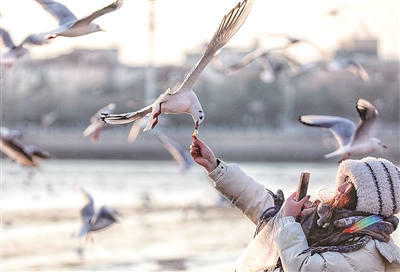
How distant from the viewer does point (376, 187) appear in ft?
7.79

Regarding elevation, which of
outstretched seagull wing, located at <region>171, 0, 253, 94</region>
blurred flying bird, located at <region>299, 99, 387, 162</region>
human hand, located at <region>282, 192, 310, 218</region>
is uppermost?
outstretched seagull wing, located at <region>171, 0, 253, 94</region>

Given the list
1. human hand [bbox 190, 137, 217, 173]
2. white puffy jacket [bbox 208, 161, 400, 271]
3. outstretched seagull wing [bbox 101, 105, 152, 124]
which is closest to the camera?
white puffy jacket [bbox 208, 161, 400, 271]

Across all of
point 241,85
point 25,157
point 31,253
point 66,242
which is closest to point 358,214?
point 25,157

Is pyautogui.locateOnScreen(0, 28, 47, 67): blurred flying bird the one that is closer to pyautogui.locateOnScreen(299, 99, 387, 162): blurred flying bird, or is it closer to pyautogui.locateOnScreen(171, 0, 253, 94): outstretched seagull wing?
pyautogui.locateOnScreen(299, 99, 387, 162): blurred flying bird

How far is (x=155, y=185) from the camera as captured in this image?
623 inches

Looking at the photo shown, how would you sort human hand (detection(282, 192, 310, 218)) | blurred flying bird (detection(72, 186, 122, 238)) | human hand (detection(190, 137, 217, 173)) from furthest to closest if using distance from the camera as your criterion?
blurred flying bird (detection(72, 186, 122, 238)) < human hand (detection(190, 137, 217, 173)) < human hand (detection(282, 192, 310, 218))

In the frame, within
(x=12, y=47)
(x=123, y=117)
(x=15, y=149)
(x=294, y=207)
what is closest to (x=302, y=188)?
(x=294, y=207)

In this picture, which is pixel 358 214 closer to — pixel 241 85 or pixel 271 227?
pixel 271 227

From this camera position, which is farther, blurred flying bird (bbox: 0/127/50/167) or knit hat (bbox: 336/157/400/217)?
blurred flying bird (bbox: 0/127/50/167)

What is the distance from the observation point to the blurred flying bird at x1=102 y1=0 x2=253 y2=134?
299 cm

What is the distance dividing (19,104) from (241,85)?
48.3ft

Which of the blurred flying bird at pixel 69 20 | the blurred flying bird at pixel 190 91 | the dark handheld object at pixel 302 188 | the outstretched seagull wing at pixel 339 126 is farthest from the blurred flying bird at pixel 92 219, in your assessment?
the dark handheld object at pixel 302 188

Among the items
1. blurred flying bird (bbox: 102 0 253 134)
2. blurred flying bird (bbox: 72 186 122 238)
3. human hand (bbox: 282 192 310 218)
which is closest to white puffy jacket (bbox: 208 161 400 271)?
human hand (bbox: 282 192 310 218)

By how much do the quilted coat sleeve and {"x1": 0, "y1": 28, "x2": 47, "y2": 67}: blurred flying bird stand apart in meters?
2.76
